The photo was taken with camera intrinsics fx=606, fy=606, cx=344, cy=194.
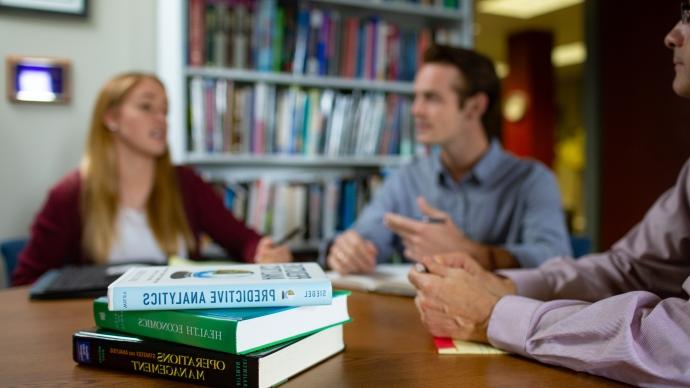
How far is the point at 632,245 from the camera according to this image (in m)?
1.23

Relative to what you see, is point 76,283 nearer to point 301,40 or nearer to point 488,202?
point 488,202

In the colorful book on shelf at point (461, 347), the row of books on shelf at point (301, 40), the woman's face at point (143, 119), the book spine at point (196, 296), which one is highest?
the row of books on shelf at point (301, 40)

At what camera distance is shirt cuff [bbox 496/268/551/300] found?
113 cm

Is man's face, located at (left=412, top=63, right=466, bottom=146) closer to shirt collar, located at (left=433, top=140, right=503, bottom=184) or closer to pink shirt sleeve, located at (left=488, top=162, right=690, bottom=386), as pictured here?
shirt collar, located at (left=433, top=140, right=503, bottom=184)

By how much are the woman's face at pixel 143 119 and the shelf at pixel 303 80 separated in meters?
0.42

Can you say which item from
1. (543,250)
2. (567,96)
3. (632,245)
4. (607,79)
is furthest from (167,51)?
(567,96)

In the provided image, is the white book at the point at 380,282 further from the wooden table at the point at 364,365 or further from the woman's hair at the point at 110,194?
the woman's hair at the point at 110,194

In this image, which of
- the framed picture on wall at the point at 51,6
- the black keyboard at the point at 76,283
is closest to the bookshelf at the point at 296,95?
the framed picture on wall at the point at 51,6

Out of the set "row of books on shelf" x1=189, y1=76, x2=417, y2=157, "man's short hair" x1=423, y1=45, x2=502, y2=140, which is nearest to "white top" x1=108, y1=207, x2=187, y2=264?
"row of books on shelf" x1=189, y1=76, x2=417, y2=157

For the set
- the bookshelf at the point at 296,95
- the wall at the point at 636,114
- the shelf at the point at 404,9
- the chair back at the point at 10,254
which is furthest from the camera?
the wall at the point at 636,114

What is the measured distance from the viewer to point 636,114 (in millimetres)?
3846

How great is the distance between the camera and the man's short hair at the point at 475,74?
7.05ft

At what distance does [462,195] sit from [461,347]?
1.12m

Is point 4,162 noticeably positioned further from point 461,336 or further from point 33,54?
point 461,336
